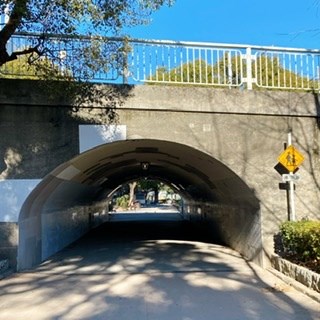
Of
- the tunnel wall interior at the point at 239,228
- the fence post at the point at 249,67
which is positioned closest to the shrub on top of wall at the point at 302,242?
the tunnel wall interior at the point at 239,228

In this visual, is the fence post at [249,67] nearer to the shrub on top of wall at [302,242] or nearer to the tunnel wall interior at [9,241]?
the shrub on top of wall at [302,242]

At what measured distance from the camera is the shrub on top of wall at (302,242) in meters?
6.80

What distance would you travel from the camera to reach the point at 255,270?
8359 millimetres

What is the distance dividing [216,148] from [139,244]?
525cm

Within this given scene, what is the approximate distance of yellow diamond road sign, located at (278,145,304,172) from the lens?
27.8 ft

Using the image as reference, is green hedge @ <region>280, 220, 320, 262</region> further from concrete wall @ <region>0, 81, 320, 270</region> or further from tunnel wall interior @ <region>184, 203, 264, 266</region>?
tunnel wall interior @ <region>184, 203, 264, 266</region>

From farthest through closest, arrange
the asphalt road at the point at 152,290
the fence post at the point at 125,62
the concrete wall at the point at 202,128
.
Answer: the concrete wall at the point at 202,128
the fence post at the point at 125,62
the asphalt road at the point at 152,290

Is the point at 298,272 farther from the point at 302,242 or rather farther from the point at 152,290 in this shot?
the point at 152,290

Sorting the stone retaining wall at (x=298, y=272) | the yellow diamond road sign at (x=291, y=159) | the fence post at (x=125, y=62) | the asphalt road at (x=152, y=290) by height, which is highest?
the fence post at (x=125, y=62)

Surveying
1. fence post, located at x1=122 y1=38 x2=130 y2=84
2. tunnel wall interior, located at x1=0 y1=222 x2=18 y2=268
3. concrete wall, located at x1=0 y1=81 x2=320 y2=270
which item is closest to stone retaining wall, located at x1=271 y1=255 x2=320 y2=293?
concrete wall, located at x1=0 y1=81 x2=320 y2=270

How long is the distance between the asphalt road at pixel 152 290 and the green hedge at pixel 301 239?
0.59 meters

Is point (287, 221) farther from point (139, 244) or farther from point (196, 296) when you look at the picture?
point (139, 244)

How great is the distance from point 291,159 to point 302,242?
1876 millimetres

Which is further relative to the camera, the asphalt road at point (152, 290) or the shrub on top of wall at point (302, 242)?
the shrub on top of wall at point (302, 242)
